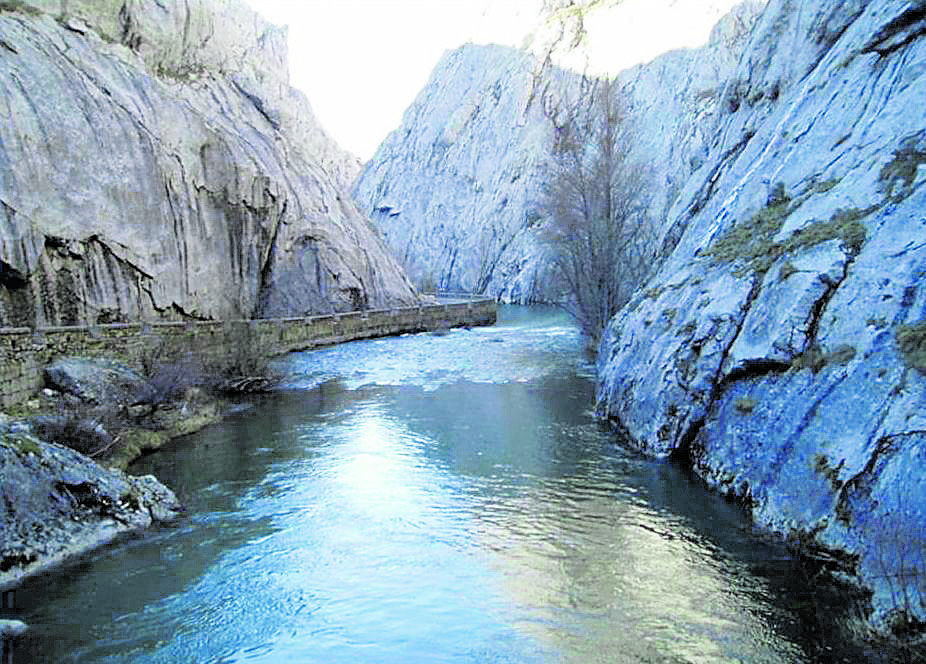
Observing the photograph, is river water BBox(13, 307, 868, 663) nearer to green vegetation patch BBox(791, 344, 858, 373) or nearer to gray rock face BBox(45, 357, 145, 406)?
green vegetation patch BBox(791, 344, 858, 373)

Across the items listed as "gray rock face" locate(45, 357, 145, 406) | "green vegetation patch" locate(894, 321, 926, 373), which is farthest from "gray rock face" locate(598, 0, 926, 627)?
"gray rock face" locate(45, 357, 145, 406)

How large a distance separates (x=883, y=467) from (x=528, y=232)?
65.1 meters

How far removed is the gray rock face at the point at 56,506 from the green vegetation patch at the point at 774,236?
9764 millimetres

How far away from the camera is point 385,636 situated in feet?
22.5

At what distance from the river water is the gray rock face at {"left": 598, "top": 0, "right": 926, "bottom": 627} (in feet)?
2.59

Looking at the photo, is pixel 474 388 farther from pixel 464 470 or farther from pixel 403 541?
pixel 403 541

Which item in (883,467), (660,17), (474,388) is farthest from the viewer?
(660,17)

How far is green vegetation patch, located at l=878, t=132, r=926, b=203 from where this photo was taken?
30.9 feet

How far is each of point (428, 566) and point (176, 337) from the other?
48.6 ft

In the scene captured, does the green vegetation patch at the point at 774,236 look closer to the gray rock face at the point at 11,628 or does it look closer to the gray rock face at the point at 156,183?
the gray rock face at the point at 11,628

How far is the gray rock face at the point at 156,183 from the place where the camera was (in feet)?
73.6

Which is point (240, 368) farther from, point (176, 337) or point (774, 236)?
point (774, 236)

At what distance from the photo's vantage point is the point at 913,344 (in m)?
7.39

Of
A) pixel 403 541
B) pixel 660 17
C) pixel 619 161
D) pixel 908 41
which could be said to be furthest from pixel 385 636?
pixel 660 17
